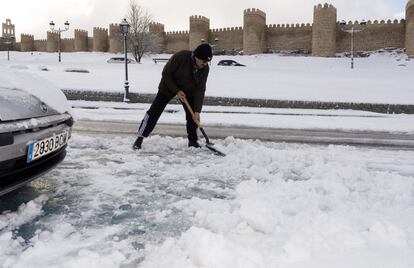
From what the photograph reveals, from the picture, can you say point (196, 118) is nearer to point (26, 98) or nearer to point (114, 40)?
point (26, 98)

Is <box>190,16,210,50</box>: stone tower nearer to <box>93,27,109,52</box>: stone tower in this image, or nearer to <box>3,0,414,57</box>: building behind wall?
<box>3,0,414,57</box>: building behind wall

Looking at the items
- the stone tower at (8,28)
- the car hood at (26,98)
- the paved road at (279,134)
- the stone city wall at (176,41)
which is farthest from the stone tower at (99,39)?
the car hood at (26,98)

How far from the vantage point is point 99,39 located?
61.9 meters

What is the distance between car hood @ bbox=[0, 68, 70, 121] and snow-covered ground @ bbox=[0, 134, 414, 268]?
29.0 inches

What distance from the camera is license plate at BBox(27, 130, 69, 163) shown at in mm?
3082

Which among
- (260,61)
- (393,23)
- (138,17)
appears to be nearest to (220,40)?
(138,17)

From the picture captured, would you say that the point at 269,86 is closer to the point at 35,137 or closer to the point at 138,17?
the point at 35,137

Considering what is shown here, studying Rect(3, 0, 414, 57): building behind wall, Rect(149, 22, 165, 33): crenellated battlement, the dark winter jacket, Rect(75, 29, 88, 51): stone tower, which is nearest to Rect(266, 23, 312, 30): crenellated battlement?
Rect(3, 0, 414, 57): building behind wall

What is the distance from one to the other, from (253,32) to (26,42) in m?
43.1

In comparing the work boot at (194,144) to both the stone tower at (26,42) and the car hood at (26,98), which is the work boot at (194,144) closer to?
the car hood at (26,98)

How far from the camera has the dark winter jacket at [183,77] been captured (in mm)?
5848

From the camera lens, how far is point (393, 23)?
43.2m

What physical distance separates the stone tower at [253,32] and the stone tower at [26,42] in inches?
1625

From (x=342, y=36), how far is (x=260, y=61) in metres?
11.0
